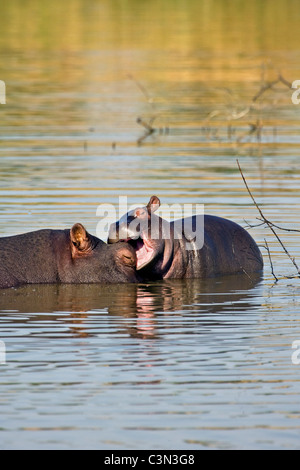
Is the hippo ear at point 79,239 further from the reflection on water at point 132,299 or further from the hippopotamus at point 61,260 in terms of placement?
the reflection on water at point 132,299

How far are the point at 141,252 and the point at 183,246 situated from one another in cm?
38

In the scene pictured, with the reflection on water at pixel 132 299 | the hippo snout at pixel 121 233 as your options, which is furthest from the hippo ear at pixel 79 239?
the reflection on water at pixel 132 299

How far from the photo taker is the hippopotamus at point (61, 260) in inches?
395

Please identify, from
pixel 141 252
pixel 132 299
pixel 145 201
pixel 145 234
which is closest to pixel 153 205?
Result: pixel 145 234

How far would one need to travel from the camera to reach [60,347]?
792 centimetres

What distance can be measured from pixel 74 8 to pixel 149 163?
94.8ft

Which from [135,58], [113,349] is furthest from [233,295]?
[135,58]

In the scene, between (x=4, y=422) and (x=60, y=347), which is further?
(x=60, y=347)

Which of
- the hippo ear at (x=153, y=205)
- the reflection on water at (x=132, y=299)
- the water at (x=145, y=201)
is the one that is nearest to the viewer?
the water at (x=145, y=201)

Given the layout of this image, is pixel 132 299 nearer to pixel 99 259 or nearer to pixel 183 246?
pixel 99 259

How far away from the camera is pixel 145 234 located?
996 cm

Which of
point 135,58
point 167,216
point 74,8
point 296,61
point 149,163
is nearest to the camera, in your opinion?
point 167,216

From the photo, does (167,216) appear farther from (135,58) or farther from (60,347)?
(135,58)

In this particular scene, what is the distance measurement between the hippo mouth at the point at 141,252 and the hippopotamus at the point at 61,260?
6cm
